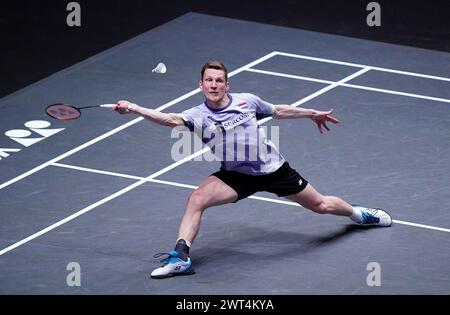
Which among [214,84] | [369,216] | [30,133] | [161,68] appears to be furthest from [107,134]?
[369,216]

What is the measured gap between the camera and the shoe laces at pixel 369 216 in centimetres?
1472

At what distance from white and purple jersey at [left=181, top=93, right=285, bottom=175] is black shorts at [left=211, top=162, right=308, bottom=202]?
0.18 feet

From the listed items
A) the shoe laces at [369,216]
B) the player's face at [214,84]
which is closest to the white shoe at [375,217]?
the shoe laces at [369,216]

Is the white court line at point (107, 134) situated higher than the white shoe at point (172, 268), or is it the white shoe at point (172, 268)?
the white court line at point (107, 134)

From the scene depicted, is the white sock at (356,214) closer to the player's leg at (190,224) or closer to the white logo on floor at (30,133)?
the player's leg at (190,224)

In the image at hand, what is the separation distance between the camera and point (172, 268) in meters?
13.6

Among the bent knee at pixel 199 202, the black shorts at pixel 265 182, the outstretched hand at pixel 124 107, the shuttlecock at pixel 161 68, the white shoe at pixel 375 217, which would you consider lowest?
the white shoe at pixel 375 217

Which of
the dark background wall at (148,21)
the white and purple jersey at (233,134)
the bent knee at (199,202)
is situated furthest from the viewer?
the dark background wall at (148,21)

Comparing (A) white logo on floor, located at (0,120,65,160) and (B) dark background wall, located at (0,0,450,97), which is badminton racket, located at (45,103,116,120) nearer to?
(A) white logo on floor, located at (0,120,65,160)

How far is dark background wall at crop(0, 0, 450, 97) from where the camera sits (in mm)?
20734

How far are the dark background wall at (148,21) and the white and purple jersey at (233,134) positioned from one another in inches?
256

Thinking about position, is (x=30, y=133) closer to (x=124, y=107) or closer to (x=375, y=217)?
(x=124, y=107)

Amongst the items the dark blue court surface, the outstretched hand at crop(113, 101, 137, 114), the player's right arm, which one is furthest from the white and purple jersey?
the dark blue court surface

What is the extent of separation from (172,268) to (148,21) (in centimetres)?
894
